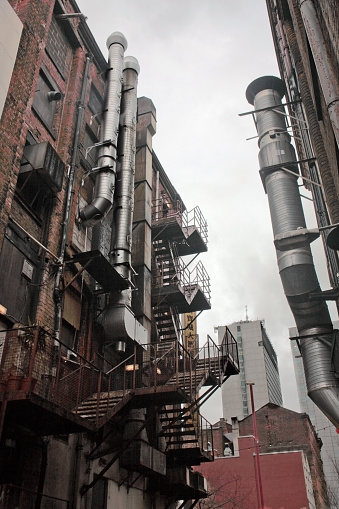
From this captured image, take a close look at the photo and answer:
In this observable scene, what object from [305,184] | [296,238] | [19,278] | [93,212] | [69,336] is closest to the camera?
[19,278]

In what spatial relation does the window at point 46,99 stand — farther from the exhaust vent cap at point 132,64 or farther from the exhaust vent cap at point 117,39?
the exhaust vent cap at point 132,64

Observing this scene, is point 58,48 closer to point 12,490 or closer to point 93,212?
point 93,212

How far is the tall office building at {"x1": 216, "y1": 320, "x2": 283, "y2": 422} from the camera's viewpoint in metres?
141

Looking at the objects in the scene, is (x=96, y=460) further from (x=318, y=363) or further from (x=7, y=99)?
(x=7, y=99)

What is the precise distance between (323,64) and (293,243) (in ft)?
37.8

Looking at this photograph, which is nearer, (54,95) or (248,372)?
(54,95)

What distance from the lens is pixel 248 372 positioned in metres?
142

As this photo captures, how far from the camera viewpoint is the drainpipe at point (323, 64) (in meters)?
7.26

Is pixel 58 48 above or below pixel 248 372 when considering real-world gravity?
below

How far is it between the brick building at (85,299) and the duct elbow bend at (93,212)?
5cm

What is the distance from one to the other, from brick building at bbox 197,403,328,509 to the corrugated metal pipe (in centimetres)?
1299

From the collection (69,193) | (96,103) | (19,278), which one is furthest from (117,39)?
(19,278)

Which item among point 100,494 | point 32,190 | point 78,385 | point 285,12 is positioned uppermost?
point 285,12

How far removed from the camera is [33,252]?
1401 cm
